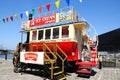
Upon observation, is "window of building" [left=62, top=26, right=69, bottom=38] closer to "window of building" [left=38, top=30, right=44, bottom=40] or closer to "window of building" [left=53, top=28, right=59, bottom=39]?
"window of building" [left=53, top=28, right=59, bottom=39]

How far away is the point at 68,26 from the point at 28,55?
3767 mm

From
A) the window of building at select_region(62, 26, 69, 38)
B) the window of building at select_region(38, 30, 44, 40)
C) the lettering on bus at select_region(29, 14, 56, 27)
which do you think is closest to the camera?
the window of building at select_region(62, 26, 69, 38)

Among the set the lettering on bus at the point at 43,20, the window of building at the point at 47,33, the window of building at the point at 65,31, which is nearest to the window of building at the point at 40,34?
the window of building at the point at 47,33

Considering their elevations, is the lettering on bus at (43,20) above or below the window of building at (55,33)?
above

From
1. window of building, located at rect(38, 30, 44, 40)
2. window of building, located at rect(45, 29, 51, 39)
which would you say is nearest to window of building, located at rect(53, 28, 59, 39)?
window of building, located at rect(45, 29, 51, 39)

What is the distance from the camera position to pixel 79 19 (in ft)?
47.5

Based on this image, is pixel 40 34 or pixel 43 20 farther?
pixel 40 34

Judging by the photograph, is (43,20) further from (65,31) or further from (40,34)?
(65,31)

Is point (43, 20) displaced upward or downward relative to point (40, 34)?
upward

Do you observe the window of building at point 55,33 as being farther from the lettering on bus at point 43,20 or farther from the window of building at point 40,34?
the window of building at point 40,34

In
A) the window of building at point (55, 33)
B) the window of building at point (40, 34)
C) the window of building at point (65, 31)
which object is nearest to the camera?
the window of building at point (65, 31)

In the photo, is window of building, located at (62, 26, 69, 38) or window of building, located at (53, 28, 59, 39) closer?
window of building, located at (62, 26, 69, 38)

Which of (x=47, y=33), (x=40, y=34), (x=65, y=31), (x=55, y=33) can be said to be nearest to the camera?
(x=65, y=31)

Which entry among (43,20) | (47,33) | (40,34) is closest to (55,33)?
(47,33)
